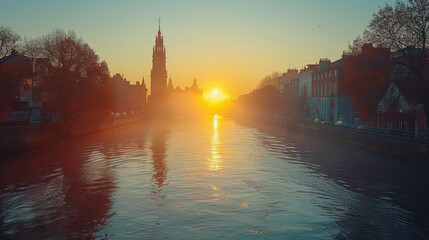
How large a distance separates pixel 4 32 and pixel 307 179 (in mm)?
30058

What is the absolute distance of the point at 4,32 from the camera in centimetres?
3231

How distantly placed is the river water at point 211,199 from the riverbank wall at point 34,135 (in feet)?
10.9

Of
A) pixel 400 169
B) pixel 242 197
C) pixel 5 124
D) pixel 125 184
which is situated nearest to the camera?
pixel 242 197

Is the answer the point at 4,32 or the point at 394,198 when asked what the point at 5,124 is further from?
the point at 394,198

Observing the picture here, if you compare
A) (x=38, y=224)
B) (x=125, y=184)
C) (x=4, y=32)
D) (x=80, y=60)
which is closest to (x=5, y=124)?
(x=80, y=60)

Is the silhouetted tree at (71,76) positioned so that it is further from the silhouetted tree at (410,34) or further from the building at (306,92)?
the building at (306,92)

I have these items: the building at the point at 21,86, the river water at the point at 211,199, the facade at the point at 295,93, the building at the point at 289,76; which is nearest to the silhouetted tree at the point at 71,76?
the building at the point at 21,86

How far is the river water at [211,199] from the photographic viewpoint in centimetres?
1137

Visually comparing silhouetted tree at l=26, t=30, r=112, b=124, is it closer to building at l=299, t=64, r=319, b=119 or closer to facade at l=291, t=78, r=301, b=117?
building at l=299, t=64, r=319, b=119

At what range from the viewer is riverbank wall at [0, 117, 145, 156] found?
96.4ft

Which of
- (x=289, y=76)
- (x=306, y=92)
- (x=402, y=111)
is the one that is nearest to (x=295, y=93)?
(x=306, y=92)

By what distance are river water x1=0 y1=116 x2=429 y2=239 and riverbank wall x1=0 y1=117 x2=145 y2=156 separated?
3.32 meters

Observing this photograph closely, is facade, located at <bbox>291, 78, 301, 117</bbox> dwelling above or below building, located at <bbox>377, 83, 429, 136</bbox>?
above

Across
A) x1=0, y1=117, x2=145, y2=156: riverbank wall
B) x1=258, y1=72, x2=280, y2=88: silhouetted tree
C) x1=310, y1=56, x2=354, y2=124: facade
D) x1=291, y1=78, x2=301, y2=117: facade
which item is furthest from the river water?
x1=258, y1=72, x2=280, y2=88: silhouetted tree
